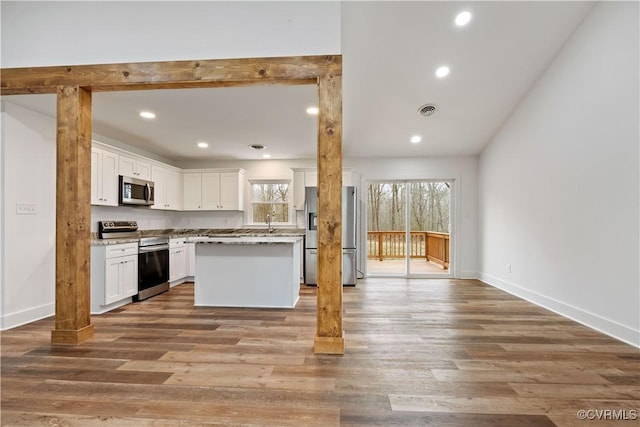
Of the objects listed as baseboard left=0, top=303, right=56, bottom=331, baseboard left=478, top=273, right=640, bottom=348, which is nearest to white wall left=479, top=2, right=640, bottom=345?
baseboard left=478, top=273, right=640, bottom=348

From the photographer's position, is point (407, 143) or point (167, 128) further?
point (407, 143)

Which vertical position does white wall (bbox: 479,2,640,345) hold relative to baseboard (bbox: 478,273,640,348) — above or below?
above

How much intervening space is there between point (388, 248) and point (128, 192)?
5.13 m

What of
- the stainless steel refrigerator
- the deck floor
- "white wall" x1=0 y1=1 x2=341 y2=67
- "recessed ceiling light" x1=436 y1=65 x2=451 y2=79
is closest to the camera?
"white wall" x1=0 y1=1 x2=341 y2=67

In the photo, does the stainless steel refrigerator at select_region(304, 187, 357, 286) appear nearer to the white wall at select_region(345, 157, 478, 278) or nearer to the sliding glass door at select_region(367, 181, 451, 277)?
the sliding glass door at select_region(367, 181, 451, 277)

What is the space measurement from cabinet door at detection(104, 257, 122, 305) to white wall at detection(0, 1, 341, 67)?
227 centimetres

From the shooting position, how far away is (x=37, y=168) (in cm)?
354

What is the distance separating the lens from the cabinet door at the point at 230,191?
608 cm

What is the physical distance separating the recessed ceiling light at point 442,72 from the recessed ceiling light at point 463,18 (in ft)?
1.87

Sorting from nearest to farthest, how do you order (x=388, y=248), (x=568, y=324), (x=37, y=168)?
(x=568, y=324), (x=37, y=168), (x=388, y=248)

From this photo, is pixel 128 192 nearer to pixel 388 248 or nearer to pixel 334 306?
pixel 334 306

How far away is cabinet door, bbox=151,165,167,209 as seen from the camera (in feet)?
17.5

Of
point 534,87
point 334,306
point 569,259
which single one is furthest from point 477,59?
point 334,306

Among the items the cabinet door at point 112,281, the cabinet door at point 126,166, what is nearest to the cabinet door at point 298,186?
the cabinet door at point 126,166
